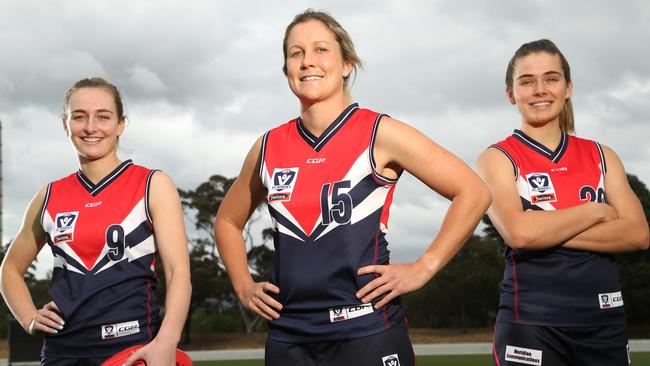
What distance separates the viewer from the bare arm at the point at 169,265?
139 inches

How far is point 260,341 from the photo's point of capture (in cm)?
3888

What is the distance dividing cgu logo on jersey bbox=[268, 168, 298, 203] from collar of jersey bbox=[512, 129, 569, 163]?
1683 mm

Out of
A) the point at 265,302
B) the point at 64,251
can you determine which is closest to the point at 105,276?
the point at 64,251

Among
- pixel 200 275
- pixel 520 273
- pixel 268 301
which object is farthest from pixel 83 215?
pixel 200 275

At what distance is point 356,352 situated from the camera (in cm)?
328

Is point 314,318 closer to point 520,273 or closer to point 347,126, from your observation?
point 347,126

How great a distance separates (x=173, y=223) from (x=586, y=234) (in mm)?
2172

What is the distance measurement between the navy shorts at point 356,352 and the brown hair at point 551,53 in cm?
196

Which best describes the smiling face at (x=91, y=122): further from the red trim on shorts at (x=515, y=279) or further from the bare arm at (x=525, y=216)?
the red trim on shorts at (x=515, y=279)

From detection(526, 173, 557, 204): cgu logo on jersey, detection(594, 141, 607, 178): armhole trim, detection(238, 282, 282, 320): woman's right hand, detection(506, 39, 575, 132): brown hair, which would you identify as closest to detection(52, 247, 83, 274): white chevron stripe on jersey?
detection(238, 282, 282, 320): woman's right hand

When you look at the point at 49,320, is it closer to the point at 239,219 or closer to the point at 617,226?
the point at 239,219

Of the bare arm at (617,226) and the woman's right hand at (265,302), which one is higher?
the bare arm at (617,226)

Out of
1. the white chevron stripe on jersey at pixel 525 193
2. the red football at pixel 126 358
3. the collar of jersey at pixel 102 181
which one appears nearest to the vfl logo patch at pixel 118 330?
the red football at pixel 126 358

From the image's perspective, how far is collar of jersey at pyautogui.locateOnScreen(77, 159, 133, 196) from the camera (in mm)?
4086
